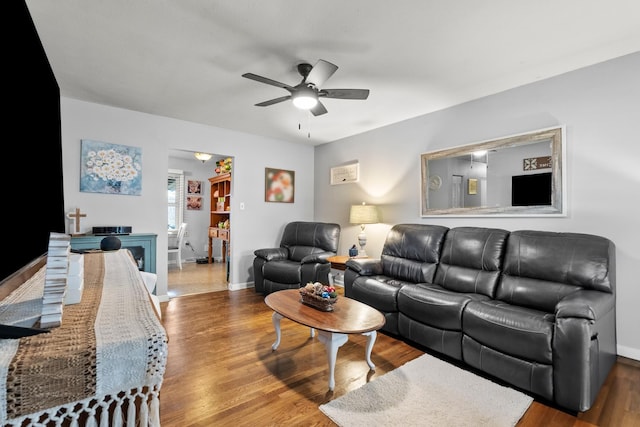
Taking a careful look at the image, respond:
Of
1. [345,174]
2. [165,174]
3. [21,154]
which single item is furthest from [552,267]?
[165,174]

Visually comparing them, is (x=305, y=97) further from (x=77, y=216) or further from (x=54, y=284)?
(x=77, y=216)

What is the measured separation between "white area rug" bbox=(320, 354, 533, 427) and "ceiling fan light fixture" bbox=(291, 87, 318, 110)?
2.25 m

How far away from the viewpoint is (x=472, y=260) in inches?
112

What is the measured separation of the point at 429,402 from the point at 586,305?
3.68 ft

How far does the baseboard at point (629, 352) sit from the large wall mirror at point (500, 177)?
1161 mm

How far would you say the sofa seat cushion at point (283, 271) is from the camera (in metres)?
3.92

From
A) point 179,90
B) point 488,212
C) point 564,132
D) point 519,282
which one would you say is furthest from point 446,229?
point 179,90

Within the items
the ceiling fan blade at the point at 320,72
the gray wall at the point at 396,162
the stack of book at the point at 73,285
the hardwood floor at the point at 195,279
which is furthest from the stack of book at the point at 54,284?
the hardwood floor at the point at 195,279

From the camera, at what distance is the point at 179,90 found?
3.12 meters

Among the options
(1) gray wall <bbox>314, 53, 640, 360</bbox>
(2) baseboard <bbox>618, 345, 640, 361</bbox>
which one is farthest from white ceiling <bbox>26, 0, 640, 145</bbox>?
(2) baseboard <bbox>618, 345, 640, 361</bbox>

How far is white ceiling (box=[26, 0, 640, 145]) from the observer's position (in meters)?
1.90

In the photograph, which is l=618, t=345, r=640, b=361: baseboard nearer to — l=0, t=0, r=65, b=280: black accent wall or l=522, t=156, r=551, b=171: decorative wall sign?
l=522, t=156, r=551, b=171: decorative wall sign

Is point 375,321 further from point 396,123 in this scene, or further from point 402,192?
point 396,123

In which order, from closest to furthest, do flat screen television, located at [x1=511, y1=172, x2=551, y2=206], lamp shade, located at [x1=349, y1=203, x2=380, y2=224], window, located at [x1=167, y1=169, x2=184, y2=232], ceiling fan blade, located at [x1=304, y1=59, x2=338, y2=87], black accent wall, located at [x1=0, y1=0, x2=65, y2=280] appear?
1. black accent wall, located at [x1=0, y1=0, x2=65, y2=280]
2. ceiling fan blade, located at [x1=304, y1=59, x2=338, y2=87]
3. flat screen television, located at [x1=511, y1=172, x2=551, y2=206]
4. lamp shade, located at [x1=349, y1=203, x2=380, y2=224]
5. window, located at [x1=167, y1=169, x2=184, y2=232]
